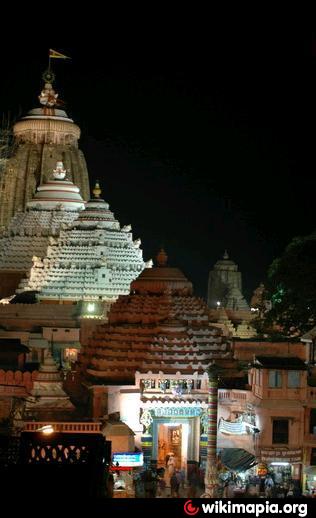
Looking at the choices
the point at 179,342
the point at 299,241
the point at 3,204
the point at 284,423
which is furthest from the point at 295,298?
the point at 3,204

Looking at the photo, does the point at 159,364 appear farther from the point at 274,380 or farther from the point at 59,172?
the point at 59,172

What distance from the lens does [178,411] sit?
29.0 meters

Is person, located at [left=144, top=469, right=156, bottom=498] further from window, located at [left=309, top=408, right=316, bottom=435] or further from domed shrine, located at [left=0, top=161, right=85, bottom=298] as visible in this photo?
domed shrine, located at [left=0, top=161, right=85, bottom=298]

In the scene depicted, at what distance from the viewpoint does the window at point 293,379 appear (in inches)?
1075

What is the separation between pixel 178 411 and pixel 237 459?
115 inches

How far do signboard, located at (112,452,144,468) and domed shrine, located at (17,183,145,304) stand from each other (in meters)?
24.2

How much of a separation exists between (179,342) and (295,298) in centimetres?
1138

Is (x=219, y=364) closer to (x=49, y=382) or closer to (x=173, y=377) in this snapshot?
(x=173, y=377)

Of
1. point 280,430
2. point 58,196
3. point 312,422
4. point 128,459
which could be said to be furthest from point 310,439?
point 58,196

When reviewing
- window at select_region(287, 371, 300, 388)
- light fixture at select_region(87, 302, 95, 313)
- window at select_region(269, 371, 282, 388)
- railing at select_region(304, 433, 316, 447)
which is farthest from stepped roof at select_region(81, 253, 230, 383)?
light fixture at select_region(87, 302, 95, 313)

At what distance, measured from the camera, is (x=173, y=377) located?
2958 centimetres

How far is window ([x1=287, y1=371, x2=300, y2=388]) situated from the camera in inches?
1075

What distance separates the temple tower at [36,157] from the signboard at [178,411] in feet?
111

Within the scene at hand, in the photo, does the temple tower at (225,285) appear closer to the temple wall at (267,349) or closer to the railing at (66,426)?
the temple wall at (267,349)
